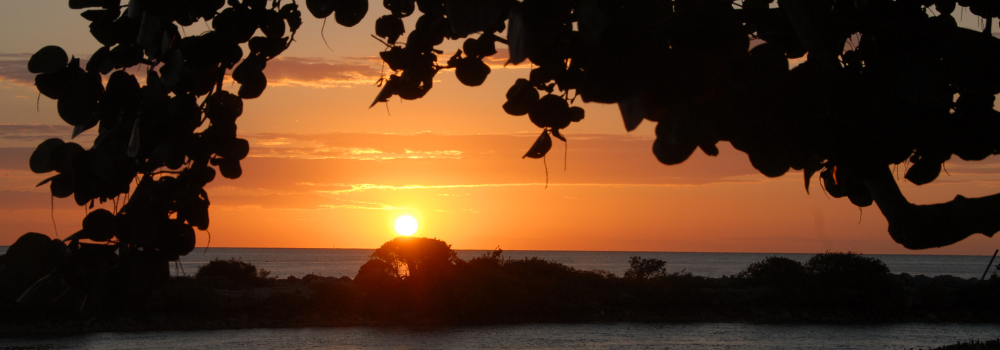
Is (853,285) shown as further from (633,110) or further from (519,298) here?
(633,110)

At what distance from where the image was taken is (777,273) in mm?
34125

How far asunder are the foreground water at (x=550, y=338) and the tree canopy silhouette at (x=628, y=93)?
62.9 ft

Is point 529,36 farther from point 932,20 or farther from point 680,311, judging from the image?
point 680,311

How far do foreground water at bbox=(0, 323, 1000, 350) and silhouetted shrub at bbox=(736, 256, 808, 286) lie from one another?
5.55m

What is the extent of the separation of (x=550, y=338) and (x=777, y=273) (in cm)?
1746

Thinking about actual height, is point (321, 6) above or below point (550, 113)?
above

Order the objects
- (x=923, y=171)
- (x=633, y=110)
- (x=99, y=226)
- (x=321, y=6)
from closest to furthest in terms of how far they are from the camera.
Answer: (x=633, y=110) → (x=99, y=226) → (x=321, y=6) → (x=923, y=171)

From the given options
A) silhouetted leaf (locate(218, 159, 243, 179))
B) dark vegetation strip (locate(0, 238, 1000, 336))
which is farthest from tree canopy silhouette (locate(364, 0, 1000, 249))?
dark vegetation strip (locate(0, 238, 1000, 336))

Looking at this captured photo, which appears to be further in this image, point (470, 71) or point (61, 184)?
point (470, 71)

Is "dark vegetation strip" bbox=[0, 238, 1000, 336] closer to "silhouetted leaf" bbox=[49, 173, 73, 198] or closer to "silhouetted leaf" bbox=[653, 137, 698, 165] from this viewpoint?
"silhouetted leaf" bbox=[49, 173, 73, 198]

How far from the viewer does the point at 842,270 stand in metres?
31.8

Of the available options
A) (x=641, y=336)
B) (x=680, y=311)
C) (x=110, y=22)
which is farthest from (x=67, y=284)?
(x=680, y=311)

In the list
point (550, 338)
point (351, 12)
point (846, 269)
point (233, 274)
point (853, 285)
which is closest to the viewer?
point (351, 12)

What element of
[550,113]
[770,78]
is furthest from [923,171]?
[770,78]
